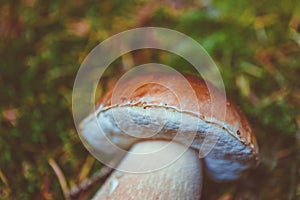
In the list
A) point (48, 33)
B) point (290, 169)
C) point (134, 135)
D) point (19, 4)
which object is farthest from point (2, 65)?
point (290, 169)

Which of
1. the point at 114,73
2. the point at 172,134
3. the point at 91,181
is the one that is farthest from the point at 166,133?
the point at 114,73

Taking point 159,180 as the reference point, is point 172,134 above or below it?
above

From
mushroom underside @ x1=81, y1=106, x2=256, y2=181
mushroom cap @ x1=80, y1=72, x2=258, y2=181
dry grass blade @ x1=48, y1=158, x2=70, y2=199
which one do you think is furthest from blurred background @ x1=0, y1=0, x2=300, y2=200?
mushroom cap @ x1=80, y1=72, x2=258, y2=181

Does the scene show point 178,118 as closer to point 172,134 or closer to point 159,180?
point 172,134

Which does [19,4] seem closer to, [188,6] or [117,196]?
[188,6]

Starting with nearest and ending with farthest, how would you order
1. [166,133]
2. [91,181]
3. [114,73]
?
[166,133]
[91,181]
[114,73]

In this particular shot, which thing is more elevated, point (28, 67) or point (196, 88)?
point (196, 88)

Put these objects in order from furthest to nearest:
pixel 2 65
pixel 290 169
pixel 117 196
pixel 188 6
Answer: pixel 188 6 → pixel 2 65 → pixel 290 169 → pixel 117 196

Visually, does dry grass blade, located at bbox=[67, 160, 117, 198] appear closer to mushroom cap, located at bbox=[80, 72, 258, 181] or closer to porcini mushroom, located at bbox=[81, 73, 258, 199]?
porcini mushroom, located at bbox=[81, 73, 258, 199]
